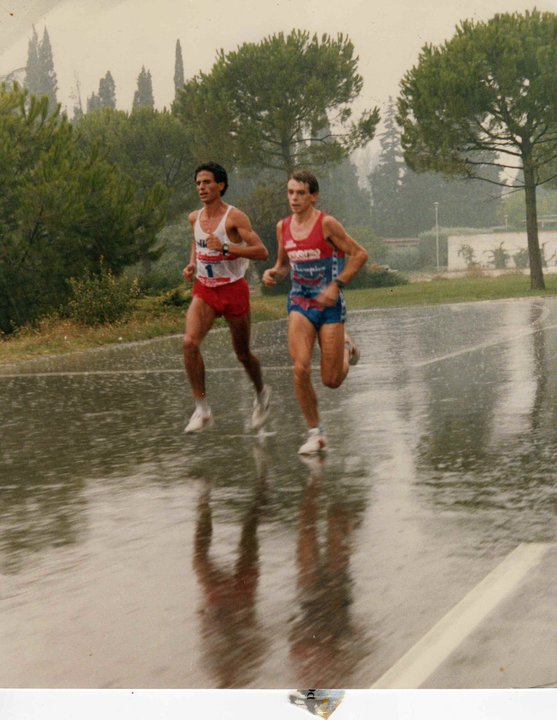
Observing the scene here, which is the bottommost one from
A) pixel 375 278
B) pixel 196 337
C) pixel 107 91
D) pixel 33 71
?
pixel 375 278

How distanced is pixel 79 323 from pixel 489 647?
1967 centimetres

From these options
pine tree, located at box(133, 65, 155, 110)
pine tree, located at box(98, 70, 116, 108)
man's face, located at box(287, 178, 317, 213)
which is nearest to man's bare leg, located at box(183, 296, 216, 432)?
man's face, located at box(287, 178, 317, 213)

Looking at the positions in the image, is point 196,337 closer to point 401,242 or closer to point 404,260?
point 404,260

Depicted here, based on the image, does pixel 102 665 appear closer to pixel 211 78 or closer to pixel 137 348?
pixel 137 348

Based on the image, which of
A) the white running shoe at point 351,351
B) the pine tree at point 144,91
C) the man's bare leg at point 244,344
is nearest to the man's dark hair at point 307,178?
the white running shoe at point 351,351

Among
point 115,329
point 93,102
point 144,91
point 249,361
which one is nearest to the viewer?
point 249,361

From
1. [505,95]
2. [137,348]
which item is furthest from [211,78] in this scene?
[137,348]

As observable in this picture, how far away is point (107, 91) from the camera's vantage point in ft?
163

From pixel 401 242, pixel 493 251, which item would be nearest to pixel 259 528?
pixel 493 251

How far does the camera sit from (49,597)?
5.19 metres

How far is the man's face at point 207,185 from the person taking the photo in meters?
8.87

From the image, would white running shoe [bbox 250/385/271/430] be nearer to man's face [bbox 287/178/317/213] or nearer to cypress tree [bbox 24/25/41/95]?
man's face [bbox 287/178/317/213]

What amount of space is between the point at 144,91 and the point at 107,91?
1.32 m

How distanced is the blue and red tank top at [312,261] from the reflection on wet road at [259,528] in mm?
1024
